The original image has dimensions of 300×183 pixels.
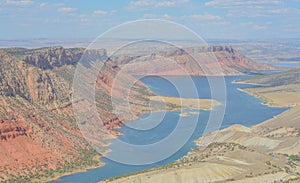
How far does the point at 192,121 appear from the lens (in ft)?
428

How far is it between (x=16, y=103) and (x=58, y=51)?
5238 centimetres

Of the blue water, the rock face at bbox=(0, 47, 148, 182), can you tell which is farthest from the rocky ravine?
the rock face at bbox=(0, 47, 148, 182)

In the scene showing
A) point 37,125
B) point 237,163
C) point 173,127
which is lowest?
point 173,127

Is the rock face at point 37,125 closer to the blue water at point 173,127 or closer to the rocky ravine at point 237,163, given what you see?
the blue water at point 173,127

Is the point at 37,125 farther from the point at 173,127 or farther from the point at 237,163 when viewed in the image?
the point at 237,163

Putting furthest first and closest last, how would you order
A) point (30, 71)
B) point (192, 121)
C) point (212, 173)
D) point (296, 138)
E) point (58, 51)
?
point (58, 51), point (192, 121), point (30, 71), point (296, 138), point (212, 173)

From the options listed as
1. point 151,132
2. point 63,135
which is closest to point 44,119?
point 63,135

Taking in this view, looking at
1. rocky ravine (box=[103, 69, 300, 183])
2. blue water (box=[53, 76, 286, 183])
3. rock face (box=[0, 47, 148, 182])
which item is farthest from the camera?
rock face (box=[0, 47, 148, 182])

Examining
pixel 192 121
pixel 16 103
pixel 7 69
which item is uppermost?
pixel 7 69

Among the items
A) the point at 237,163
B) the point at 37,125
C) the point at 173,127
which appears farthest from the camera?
the point at 173,127

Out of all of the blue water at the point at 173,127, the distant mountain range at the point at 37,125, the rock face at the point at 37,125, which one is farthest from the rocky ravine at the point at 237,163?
the rock face at the point at 37,125

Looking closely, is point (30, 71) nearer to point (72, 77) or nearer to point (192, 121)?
point (72, 77)

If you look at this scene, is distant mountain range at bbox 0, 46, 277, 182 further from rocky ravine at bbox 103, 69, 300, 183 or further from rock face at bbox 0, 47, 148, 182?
rocky ravine at bbox 103, 69, 300, 183

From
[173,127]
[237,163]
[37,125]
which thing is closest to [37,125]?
[37,125]
